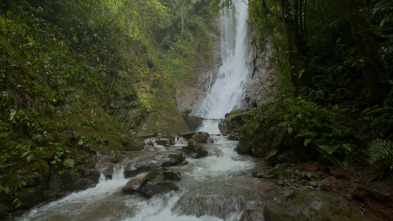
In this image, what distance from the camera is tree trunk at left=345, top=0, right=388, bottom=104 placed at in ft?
11.1

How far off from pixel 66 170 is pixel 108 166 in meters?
1.22

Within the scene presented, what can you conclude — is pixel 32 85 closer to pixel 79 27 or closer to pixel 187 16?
pixel 79 27

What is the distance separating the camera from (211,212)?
355cm

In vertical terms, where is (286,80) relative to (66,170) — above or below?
above

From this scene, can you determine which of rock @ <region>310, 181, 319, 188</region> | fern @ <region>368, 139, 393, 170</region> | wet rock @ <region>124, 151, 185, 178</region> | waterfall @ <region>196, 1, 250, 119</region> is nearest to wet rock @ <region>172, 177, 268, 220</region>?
rock @ <region>310, 181, 319, 188</region>

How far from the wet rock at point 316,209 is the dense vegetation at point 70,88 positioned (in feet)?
14.8

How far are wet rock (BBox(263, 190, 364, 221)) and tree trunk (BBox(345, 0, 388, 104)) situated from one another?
6.98 feet

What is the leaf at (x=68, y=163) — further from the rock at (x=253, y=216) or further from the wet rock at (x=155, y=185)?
the rock at (x=253, y=216)

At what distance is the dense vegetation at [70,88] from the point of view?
4252 millimetres

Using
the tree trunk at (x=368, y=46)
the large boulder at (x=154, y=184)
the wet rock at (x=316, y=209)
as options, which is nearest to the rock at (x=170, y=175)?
the large boulder at (x=154, y=184)

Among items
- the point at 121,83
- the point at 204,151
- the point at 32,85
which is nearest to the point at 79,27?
the point at 121,83

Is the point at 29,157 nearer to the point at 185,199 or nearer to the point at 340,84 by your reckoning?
the point at 185,199

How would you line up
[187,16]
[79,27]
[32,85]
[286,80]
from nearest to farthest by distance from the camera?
[32,85] → [286,80] → [79,27] → [187,16]

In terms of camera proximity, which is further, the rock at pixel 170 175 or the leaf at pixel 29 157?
the rock at pixel 170 175
